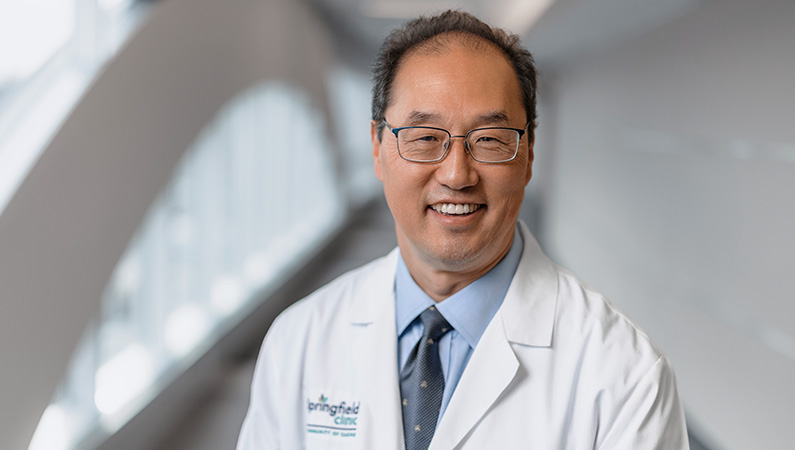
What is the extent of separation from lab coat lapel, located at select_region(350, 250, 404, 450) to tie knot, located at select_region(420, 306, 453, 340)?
0.11 m

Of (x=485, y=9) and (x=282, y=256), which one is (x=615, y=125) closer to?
(x=485, y=9)

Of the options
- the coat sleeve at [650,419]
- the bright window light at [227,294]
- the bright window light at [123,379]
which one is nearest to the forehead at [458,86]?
the coat sleeve at [650,419]

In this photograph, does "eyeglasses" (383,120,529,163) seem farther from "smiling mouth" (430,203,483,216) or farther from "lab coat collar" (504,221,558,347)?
"lab coat collar" (504,221,558,347)

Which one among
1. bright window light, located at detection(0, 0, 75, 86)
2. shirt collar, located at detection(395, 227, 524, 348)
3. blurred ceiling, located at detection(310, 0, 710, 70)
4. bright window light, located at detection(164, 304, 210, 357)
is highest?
blurred ceiling, located at detection(310, 0, 710, 70)

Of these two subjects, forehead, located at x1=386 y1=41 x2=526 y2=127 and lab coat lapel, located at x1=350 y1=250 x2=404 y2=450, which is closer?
forehead, located at x1=386 y1=41 x2=526 y2=127

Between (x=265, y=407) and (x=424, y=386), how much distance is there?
0.47 meters

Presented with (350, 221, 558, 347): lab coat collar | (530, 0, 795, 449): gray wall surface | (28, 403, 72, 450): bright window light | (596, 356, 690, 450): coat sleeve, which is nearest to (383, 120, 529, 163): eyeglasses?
(350, 221, 558, 347): lab coat collar

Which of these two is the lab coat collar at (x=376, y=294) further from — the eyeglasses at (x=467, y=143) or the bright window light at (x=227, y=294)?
the bright window light at (x=227, y=294)

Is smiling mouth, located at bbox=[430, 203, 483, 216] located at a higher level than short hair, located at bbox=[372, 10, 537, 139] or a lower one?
lower

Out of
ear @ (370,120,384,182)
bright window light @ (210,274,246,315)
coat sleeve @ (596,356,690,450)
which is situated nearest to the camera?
coat sleeve @ (596,356,690,450)

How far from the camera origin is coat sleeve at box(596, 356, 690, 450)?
153 cm

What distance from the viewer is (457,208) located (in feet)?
5.38

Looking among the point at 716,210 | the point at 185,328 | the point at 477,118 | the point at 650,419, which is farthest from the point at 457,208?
the point at 185,328

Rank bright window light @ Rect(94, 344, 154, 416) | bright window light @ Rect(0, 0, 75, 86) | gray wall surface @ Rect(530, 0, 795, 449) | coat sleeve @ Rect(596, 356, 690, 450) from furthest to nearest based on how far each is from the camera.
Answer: bright window light @ Rect(94, 344, 154, 416) → gray wall surface @ Rect(530, 0, 795, 449) → bright window light @ Rect(0, 0, 75, 86) → coat sleeve @ Rect(596, 356, 690, 450)
